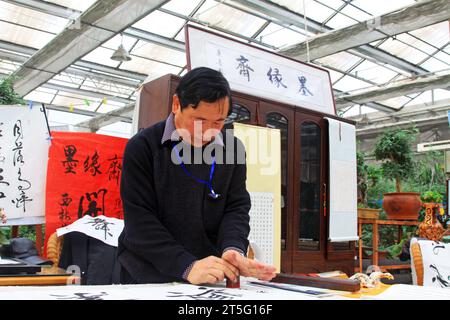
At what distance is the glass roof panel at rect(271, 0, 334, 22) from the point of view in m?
5.50

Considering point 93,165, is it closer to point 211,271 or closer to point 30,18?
point 211,271

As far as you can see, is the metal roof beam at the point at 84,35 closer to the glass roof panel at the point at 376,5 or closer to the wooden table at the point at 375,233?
the glass roof panel at the point at 376,5

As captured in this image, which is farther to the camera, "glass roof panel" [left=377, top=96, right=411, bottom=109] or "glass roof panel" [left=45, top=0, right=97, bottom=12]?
"glass roof panel" [left=377, top=96, right=411, bottom=109]

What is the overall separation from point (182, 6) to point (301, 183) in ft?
10.6

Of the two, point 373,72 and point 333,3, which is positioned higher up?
point 333,3

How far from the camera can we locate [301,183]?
340 cm

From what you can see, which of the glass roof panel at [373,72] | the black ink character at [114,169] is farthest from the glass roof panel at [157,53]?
the black ink character at [114,169]

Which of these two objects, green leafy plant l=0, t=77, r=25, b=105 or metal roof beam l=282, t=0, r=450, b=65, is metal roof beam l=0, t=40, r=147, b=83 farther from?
green leafy plant l=0, t=77, r=25, b=105

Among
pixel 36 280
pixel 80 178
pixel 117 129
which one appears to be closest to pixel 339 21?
pixel 80 178

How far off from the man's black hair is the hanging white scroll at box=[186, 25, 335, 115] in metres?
1.75

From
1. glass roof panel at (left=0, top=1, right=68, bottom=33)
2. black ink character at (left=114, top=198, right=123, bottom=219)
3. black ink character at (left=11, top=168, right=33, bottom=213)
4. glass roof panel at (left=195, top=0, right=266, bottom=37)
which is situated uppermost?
glass roof panel at (left=195, top=0, right=266, bottom=37)

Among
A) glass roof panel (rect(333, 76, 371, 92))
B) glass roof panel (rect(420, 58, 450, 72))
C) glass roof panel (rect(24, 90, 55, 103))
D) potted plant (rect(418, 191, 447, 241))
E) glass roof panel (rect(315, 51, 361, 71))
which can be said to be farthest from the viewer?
glass roof panel (rect(24, 90, 55, 103))

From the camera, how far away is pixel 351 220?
3689mm

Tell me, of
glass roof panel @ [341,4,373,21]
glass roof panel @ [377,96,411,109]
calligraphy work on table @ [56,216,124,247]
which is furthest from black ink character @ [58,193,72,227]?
glass roof panel @ [377,96,411,109]
